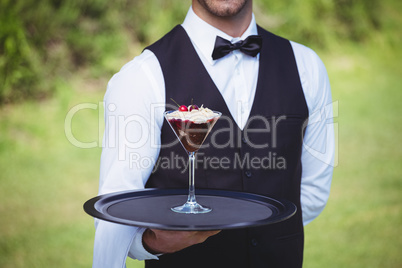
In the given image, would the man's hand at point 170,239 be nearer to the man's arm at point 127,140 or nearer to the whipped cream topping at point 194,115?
the man's arm at point 127,140

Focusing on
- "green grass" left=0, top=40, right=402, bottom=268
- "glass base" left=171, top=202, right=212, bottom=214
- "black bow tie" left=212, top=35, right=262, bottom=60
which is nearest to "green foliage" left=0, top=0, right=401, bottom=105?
"green grass" left=0, top=40, right=402, bottom=268

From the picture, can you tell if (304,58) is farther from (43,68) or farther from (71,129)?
(43,68)

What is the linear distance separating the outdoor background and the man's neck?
3.51m

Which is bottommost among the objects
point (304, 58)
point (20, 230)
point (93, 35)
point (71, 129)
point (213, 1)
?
point (20, 230)

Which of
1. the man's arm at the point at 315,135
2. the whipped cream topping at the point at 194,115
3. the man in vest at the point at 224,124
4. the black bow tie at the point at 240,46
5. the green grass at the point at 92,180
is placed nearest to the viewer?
the whipped cream topping at the point at 194,115

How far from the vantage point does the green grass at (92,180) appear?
5.75 meters

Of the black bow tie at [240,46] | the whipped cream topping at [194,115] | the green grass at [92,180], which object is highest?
the black bow tie at [240,46]

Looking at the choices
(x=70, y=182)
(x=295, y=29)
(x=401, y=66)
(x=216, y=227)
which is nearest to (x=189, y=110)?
(x=216, y=227)

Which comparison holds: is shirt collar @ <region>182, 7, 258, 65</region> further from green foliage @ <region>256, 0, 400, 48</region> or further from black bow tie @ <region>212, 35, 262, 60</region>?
green foliage @ <region>256, 0, 400, 48</region>

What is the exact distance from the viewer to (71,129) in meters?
7.98


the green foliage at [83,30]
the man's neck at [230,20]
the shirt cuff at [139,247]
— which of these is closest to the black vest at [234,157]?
the man's neck at [230,20]

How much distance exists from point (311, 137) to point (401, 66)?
8757 millimetres

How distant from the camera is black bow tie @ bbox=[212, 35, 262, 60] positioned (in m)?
2.56

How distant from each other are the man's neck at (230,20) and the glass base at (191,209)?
3.17 ft
